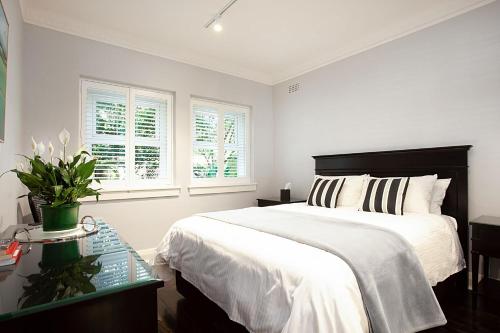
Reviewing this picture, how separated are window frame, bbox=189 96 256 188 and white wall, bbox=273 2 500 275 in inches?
30.4

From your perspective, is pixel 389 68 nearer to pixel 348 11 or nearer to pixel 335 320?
pixel 348 11

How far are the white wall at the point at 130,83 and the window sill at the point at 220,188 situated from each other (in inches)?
3.1

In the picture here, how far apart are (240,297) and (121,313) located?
0.83 meters

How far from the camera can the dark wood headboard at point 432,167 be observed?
260 cm

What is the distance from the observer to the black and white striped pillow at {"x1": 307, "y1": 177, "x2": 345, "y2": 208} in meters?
3.15

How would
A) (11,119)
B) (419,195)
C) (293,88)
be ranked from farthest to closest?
(293,88), (419,195), (11,119)

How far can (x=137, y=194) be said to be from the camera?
3.37 m

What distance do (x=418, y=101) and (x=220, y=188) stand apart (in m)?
2.75

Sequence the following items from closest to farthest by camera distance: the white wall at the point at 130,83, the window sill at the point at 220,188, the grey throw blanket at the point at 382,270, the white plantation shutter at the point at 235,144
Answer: the grey throw blanket at the point at 382,270
the white wall at the point at 130,83
the window sill at the point at 220,188
the white plantation shutter at the point at 235,144

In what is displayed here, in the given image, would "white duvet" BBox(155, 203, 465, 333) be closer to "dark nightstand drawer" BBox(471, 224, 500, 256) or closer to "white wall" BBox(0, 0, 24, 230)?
"dark nightstand drawer" BBox(471, 224, 500, 256)

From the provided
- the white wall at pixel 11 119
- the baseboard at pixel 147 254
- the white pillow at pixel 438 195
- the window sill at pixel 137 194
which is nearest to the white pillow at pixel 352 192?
the white pillow at pixel 438 195

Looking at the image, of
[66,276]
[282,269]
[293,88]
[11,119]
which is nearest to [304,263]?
[282,269]

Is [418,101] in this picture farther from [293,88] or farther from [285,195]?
[285,195]

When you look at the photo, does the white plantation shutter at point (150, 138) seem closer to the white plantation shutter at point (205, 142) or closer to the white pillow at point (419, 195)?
the white plantation shutter at point (205, 142)
